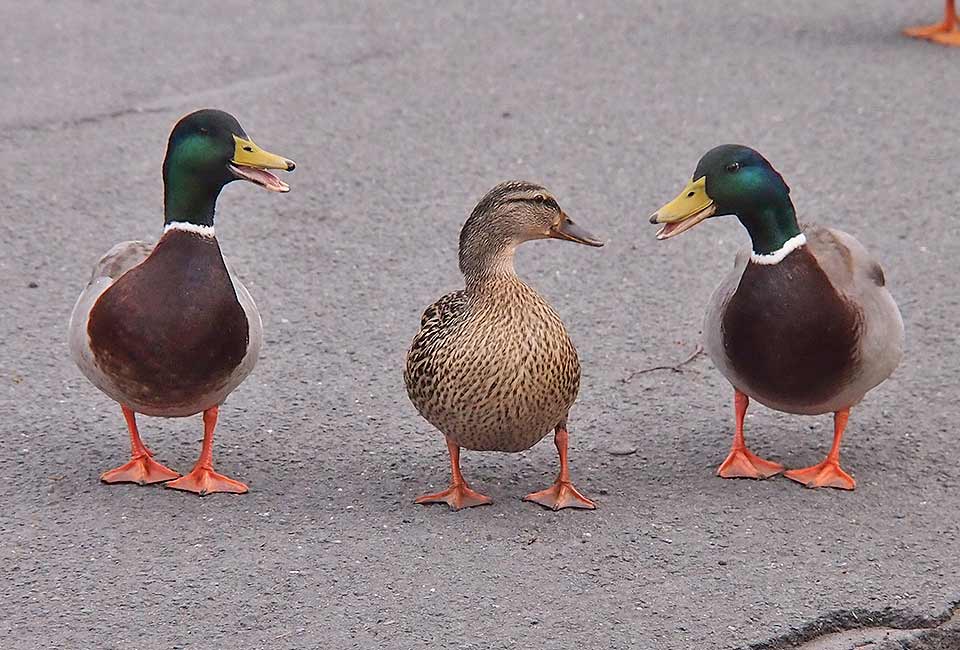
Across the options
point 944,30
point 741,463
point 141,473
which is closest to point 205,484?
point 141,473

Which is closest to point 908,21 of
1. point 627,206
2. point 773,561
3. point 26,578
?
point 627,206

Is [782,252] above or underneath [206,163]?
underneath

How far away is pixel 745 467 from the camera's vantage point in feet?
16.1

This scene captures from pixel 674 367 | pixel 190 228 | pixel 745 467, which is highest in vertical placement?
pixel 190 228

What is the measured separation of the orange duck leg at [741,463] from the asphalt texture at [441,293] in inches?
2.9

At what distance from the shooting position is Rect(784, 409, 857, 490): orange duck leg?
4809 mm

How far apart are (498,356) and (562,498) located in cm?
52

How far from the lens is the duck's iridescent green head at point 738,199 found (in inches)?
181

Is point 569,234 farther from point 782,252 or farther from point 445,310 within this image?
point 782,252

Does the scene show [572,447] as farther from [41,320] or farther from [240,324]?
[41,320]

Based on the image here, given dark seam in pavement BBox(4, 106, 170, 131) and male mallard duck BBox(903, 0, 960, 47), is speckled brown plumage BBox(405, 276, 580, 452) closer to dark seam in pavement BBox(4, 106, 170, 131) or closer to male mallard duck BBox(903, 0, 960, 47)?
dark seam in pavement BBox(4, 106, 170, 131)

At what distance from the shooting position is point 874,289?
187 inches

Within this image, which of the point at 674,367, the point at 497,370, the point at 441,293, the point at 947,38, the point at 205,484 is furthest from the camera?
the point at 947,38

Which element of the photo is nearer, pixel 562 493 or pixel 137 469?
pixel 562 493
